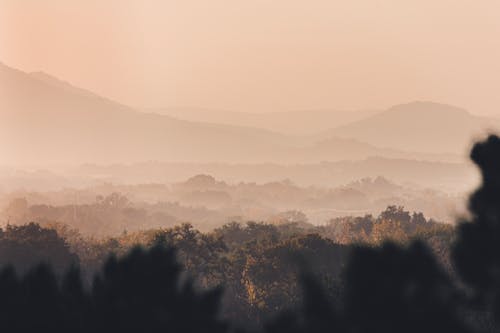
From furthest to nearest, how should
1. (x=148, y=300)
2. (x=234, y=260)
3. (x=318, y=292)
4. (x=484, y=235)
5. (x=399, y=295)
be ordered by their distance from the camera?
(x=234, y=260) → (x=484, y=235) → (x=148, y=300) → (x=399, y=295) → (x=318, y=292)

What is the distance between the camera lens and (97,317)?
1844cm

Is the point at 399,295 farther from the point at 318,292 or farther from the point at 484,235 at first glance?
the point at 484,235

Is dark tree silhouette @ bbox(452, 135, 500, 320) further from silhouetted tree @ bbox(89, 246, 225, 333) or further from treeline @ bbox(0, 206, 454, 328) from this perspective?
treeline @ bbox(0, 206, 454, 328)

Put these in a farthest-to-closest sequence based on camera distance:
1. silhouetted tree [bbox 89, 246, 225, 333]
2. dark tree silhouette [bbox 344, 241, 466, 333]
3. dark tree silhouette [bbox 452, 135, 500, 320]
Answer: dark tree silhouette [bbox 452, 135, 500, 320]
silhouetted tree [bbox 89, 246, 225, 333]
dark tree silhouette [bbox 344, 241, 466, 333]

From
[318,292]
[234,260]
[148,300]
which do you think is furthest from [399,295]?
[234,260]

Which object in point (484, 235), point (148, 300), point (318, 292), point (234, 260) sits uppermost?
point (484, 235)

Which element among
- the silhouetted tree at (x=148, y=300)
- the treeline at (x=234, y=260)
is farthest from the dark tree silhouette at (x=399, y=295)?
the treeline at (x=234, y=260)

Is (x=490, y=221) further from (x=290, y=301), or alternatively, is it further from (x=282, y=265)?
(x=282, y=265)

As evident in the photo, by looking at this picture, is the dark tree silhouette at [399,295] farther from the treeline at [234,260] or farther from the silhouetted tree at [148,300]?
the treeline at [234,260]

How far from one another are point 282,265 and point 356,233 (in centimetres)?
6663

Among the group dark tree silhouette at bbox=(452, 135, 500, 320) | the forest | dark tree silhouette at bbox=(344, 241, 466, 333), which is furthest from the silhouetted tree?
dark tree silhouette at bbox=(452, 135, 500, 320)

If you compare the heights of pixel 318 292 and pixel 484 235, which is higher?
pixel 484 235

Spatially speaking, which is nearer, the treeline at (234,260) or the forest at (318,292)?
the forest at (318,292)

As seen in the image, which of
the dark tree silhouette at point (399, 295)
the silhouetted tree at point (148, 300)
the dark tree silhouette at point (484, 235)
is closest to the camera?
the dark tree silhouette at point (399, 295)
